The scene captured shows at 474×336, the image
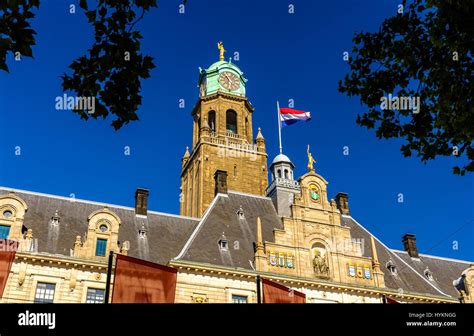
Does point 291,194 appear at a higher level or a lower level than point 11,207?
higher

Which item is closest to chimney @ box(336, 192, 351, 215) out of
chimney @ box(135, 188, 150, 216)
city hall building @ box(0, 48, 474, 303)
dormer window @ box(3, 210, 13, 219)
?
city hall building @ box(0, 48, 474, 303)

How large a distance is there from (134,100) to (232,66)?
209 ft

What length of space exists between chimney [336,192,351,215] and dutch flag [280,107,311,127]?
29.6 feet

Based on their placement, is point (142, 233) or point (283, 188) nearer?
point (142, 233)

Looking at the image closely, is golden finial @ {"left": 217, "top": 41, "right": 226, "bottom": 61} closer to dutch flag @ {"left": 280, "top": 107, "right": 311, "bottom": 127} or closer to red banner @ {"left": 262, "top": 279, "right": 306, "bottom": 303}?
dutch flag @ {"left": 280, "top": 107, "right": 311, "bottom": 127}

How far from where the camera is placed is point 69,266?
32.7m

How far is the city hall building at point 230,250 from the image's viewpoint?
32719mm

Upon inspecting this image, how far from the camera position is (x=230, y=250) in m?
36.8

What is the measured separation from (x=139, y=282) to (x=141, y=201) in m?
17.9

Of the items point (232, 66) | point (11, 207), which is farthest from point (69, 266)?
point (232, 66)

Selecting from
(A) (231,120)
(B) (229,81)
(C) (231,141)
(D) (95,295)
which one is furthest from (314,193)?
(B) (229,81)

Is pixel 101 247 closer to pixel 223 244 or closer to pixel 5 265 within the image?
Answer: pixel 5 265
